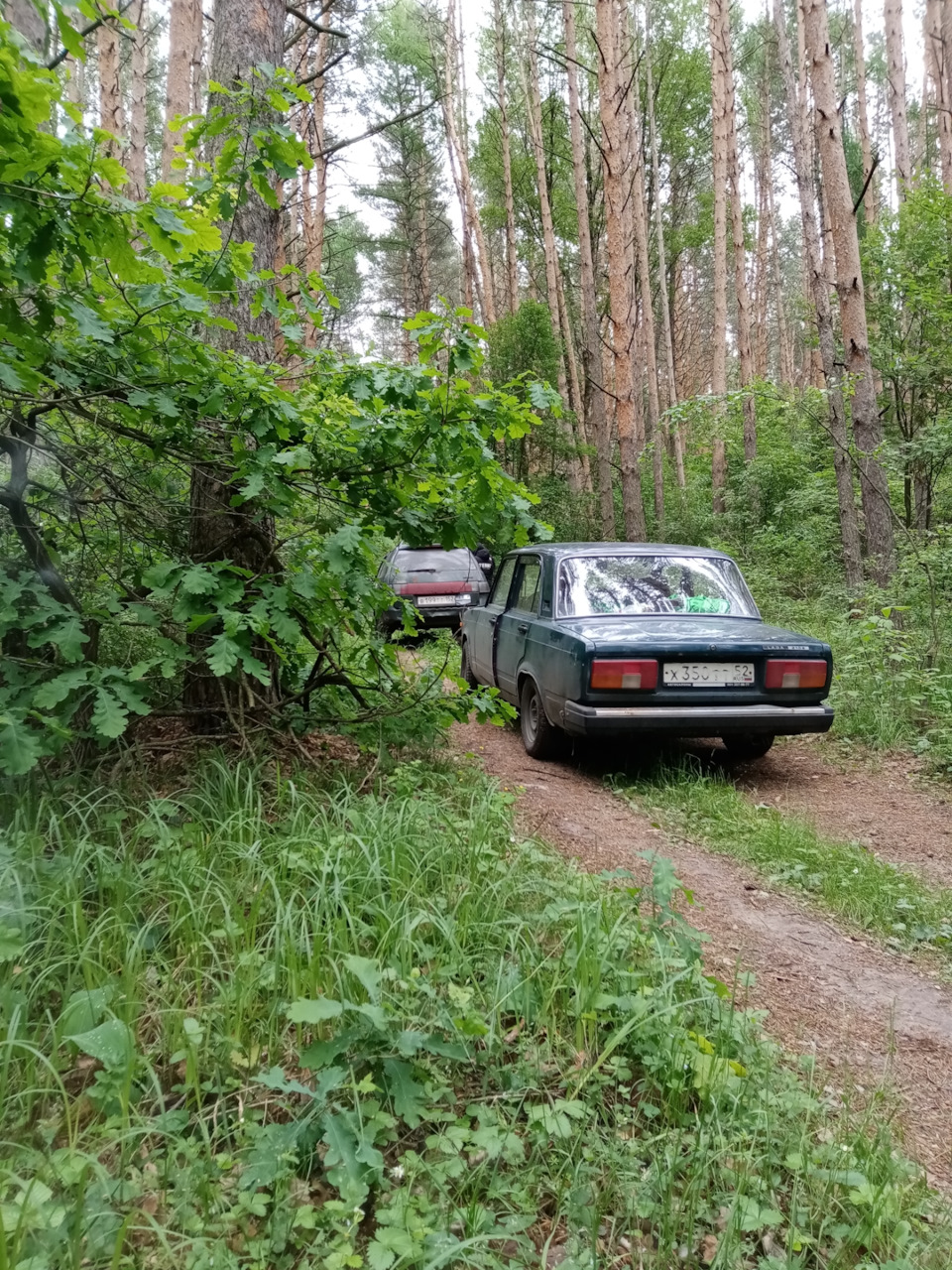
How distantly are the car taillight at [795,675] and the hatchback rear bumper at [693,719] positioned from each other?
149mm

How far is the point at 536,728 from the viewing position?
568 cm

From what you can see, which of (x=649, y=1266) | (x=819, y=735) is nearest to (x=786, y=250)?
(x=819, y=735)

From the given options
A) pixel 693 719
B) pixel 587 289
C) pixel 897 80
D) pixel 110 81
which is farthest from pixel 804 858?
pixel 897 80

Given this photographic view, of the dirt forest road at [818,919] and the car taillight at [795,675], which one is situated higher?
the car taillight at [795,675]

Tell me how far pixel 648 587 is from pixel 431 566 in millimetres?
6032

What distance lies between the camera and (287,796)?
3.38 m

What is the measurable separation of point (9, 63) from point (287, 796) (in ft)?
8.75

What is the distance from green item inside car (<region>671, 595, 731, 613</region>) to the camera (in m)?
5.49

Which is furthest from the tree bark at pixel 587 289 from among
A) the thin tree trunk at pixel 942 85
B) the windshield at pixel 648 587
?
the windshield at pixel 648 587

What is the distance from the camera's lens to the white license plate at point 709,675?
15.6ft

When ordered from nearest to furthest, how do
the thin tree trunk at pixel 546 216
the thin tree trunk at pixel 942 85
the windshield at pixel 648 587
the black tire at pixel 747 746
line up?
the windshield at pixel 648 587 < the black tire at pixel 747 746 < the thin tree trunk at pixel 942 85 < the thin tree trunk at pixel 546 216

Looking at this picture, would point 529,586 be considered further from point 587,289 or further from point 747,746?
point 587,289

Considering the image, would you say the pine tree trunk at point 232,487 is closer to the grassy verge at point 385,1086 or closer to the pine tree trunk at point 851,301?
the grassy verge at point 385,1086

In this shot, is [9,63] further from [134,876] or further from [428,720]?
[428,720]
